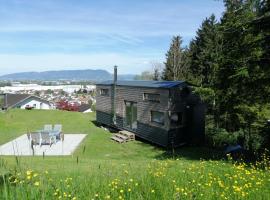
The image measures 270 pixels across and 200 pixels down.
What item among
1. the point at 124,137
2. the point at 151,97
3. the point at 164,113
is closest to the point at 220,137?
the point at 164,113

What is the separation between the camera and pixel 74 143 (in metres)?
22.9

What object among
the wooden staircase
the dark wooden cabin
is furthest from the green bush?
the wooden staircase

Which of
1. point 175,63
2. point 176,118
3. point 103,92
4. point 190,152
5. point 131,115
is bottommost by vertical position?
point 190,152

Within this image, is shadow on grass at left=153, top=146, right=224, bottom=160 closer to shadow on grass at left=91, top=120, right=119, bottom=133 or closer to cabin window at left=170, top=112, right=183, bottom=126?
cabin window at left=170, top=112, right=183, bottom=126

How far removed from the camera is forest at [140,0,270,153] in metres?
12.6

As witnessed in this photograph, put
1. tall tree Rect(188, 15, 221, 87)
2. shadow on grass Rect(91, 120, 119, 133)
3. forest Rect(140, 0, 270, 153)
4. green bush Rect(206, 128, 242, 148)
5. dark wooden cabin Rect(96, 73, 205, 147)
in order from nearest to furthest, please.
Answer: forest Rect(140, 0, 270, 153)
green bush Rect(206, 128, 242, 148)
dark wooden cabin Rect(96, 73, 205, 147)
shadow on grass Rect(91, 120, 119, 133)
tall tree Rect(188, 15, 221, 87)

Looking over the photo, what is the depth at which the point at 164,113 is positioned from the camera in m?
20.7

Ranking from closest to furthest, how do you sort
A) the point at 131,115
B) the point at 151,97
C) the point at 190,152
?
1. the point at 190,152
2. the point at 151,97
3. the point at 131,115

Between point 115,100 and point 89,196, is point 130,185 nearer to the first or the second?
point 89,196

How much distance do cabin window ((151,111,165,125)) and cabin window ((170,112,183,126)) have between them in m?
0.59

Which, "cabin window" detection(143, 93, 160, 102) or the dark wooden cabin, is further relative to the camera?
"cabin window" detection(143, 93, 160, 102)

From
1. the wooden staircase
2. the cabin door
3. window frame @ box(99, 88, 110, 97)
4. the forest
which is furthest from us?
window frame @ box(99, 88, 110, 97)

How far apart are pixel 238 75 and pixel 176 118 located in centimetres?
789

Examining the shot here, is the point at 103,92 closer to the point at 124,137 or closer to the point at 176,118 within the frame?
the point at 124,137
